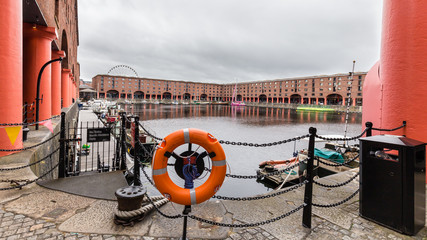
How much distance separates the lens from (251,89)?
107375 millimetres

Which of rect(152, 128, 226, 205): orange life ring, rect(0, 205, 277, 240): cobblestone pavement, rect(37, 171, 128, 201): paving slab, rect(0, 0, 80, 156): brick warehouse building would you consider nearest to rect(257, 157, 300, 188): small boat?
rect(37, 171, 128, 201): paving slab

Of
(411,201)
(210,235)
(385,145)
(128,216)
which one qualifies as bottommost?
(210,235)

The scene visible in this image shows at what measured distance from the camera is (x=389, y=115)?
17.2 ft

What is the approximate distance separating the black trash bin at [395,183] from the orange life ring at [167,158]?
6.85 ft

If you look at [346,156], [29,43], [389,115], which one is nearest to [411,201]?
[389,115]

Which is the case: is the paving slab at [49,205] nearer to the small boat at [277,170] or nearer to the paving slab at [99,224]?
the paving slab at [99,224]

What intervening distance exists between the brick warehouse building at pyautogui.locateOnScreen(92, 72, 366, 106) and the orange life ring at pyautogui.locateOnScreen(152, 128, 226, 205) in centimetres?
6201

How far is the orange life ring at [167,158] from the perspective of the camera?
246 centimetres

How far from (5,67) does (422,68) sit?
372 inches

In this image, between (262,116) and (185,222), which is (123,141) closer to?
(185,222)

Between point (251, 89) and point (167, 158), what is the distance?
10785cm

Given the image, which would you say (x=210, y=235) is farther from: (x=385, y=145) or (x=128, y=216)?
(x=385, y=145)

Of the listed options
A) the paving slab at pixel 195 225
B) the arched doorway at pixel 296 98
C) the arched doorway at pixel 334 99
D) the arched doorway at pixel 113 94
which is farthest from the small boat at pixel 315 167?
the arched doorway at pixel 113 94

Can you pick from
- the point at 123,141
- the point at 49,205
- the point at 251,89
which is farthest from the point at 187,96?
the point at 49,205
